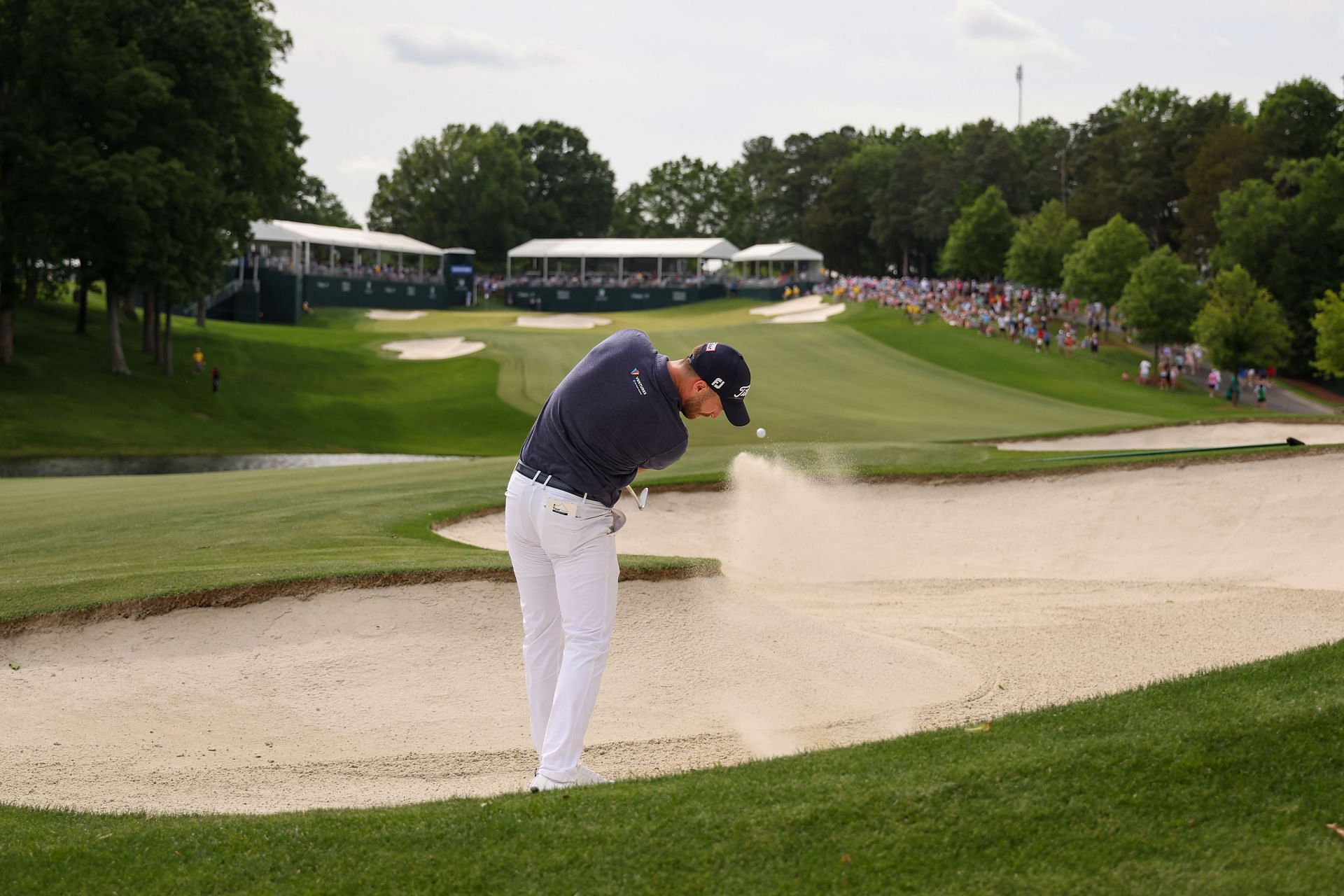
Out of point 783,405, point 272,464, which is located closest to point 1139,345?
point 783,405

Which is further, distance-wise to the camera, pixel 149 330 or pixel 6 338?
pixel 149 330

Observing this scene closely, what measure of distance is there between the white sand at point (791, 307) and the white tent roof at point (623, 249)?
64.2ft

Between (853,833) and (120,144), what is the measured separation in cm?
4478

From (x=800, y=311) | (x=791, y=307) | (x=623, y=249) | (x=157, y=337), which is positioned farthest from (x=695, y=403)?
(x=623, y=249)

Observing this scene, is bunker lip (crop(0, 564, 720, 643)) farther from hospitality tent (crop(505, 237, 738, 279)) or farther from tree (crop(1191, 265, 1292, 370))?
hospitality tent (crop(505, 237, 738, 279))

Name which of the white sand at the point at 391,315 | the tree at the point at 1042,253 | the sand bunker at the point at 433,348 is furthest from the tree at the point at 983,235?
the sand bunker at the point at 433,348

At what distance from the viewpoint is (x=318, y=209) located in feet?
485

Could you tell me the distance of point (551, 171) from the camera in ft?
474

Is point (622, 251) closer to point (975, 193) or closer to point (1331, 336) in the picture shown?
point (975, 193)

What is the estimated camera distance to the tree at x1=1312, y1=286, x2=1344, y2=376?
2029 inches

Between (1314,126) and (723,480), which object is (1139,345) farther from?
(723,480)

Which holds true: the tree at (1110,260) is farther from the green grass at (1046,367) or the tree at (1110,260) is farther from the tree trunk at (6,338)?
the tree trunk at (6,338)

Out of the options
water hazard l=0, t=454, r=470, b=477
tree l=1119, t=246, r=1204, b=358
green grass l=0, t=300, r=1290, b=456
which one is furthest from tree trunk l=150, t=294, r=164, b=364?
tree l=1119, t=246, r=1204, b=358

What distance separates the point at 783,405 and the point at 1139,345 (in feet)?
116
